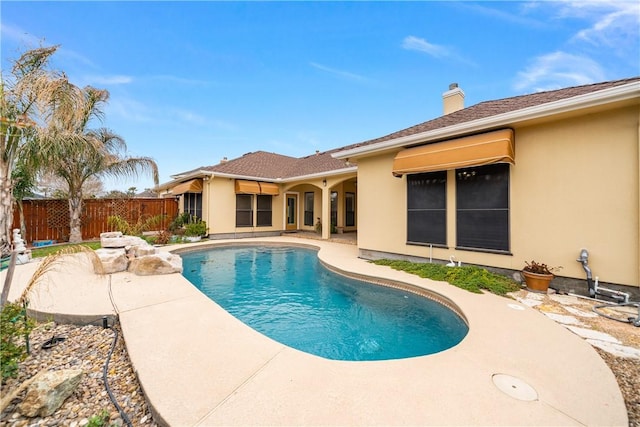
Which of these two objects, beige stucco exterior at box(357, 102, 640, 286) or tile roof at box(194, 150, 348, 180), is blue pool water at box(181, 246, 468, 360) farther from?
tile roof at box(194, 150, 348, 180)

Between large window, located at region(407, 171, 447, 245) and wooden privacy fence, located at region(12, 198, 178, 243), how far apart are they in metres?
16.3

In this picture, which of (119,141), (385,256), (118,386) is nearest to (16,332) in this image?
(118,386)

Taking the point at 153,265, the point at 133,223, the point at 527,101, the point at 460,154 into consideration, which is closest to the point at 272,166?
the point at 133,223

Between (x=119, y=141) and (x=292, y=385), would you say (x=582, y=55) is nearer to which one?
(x=292, y=385)

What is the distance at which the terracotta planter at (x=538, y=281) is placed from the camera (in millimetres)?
5988

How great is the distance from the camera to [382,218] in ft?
32.2

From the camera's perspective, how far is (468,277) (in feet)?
22.0

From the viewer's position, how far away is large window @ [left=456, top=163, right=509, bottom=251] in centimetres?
696

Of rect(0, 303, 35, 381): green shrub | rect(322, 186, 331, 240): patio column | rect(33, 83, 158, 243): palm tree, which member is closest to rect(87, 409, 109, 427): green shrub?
rect(0, 303, 35, 381): green shrub

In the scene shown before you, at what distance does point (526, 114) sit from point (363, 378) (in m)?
7.11

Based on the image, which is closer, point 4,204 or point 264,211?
point 4,204

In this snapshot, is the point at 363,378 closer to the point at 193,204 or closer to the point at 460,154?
the point at 460,154

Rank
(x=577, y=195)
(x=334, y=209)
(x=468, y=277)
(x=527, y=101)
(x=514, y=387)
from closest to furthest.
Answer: (x=514, y=387) → (x=577, y=195) → (x=468, y=277) → (x=527, y=101) → (x=334, y=209)

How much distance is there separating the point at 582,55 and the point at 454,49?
14.7ft
